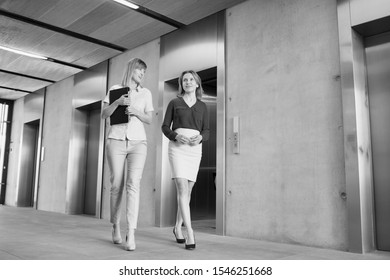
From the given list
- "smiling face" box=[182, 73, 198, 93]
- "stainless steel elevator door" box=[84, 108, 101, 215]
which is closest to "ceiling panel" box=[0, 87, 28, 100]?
"stainless steel elevator door" box=[84, 108, 101, 215]

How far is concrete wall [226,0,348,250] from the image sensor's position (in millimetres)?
3385

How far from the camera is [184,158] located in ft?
10.0

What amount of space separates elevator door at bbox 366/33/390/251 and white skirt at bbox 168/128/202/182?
5.67 ft

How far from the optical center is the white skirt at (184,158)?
304cm

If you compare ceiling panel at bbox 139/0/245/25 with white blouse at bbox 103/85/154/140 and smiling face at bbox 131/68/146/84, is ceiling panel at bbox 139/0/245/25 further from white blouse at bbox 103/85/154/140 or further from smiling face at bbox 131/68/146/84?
white blouse at bbox 103/85/154/140

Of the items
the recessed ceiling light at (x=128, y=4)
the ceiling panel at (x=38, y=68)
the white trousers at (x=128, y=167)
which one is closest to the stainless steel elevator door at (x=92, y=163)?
the ceiling panel at (x=38, y=68)

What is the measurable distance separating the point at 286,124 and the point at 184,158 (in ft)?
4.31

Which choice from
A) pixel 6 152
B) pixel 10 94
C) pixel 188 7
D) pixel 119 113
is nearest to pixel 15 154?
pixel 6 152

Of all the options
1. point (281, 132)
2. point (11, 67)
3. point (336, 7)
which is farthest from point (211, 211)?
point (11, 67)

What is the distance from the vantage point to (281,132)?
12.4 feet

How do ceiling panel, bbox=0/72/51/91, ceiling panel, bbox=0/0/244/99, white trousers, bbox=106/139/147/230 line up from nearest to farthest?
white trousers, bbox=106/139/147/230 < ceiling panel, bbox=0/0/244/99 < ceiling panel, bbox=0/72/51/91

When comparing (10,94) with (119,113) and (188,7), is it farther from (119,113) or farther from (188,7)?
(119,113)

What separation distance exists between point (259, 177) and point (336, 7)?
1918 mm
